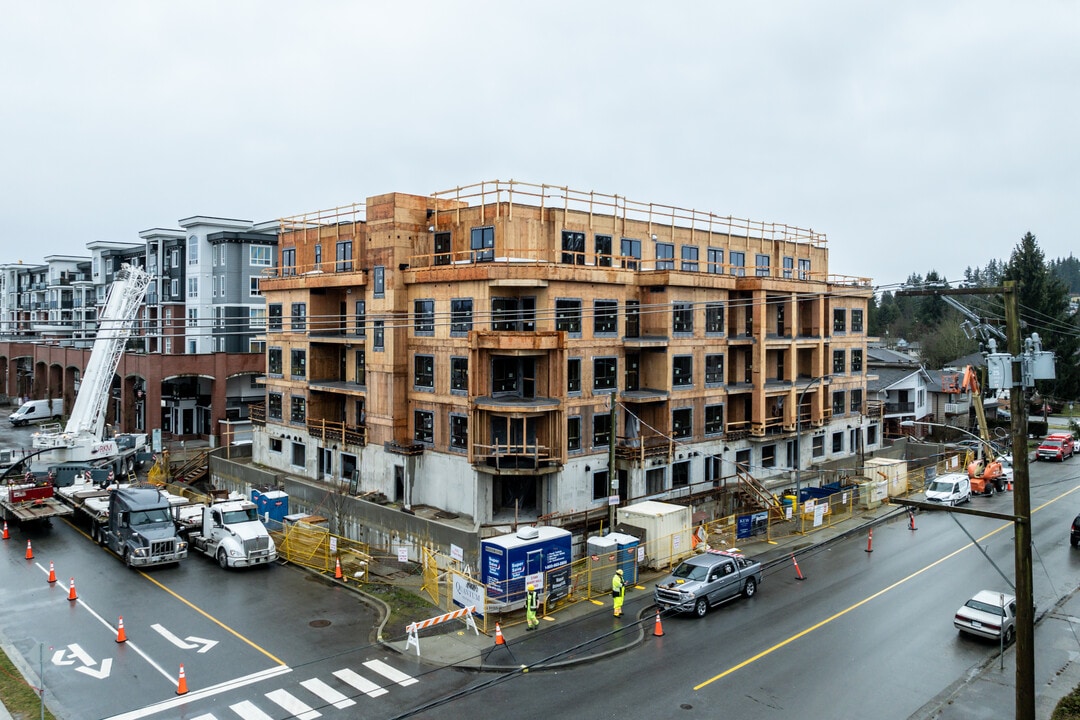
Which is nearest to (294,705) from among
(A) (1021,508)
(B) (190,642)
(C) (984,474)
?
(B) (190,642)

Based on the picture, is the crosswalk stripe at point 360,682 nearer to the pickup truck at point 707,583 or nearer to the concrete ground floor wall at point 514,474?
the pickup truck at point 707,583

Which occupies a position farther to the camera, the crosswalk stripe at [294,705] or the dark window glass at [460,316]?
the dark window glass at [460,316]

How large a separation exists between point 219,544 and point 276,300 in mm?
21479

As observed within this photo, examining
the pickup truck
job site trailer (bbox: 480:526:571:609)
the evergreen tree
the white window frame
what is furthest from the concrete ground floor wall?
the evergreen tree

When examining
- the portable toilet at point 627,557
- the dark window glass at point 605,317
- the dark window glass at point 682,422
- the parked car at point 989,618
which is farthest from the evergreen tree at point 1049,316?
the portable toilet at point 627,557

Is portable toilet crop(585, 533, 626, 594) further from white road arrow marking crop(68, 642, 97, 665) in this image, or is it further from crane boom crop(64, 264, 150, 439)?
crane boom crop(64, 264, 150, 439)

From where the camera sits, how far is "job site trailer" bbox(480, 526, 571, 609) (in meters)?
27.2

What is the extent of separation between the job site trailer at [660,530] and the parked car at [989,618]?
37.6 feet

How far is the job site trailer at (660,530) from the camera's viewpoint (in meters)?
33.1

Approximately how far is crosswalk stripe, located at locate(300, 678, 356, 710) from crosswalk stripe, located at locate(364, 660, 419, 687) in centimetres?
161

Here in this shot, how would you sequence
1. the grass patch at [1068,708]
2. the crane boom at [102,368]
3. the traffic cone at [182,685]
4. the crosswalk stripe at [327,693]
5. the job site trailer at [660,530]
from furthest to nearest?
the crane boom at [102,368]
the job site trailer at [660,530]
the traffic cone at [182,685]
the crosswalk stripe at [327,693]
the grass patch at [1068,708]

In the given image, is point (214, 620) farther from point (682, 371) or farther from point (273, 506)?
point (682, 371)

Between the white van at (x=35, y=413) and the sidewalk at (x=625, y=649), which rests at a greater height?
the white van at (x=35, y=413)

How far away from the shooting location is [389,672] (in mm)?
22656
